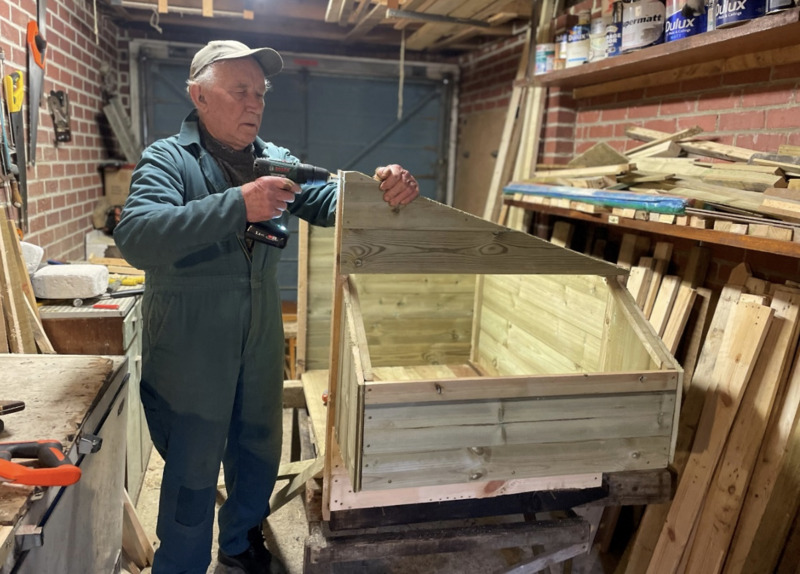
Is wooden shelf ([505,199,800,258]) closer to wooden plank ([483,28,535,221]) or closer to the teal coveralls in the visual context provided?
the teal coveralls

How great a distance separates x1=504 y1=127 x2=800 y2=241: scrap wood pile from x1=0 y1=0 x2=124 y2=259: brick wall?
2.13m

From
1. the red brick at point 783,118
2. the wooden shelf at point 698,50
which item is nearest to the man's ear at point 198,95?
the wooden shelf at point 698,50

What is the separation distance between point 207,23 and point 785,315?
4.16 meters

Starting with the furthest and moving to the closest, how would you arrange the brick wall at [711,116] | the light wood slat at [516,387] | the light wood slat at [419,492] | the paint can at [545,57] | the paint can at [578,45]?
the paint can at [545,57]
the paint can at [578,45]
the brick wall at [711,116]
the light wood slat at [419,492]
the light wood slat at [516,387]

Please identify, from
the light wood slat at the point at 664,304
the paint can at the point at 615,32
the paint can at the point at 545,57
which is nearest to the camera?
the light wood slat at the point at 664,304

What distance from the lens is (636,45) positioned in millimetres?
2104

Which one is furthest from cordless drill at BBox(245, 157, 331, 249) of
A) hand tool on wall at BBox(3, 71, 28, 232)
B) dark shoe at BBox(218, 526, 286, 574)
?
hand tool on wall at BBox(3, 71, 28, 232)

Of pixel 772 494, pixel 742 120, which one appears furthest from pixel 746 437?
pixel 742 120

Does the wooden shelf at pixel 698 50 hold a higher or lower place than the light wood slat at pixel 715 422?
higher

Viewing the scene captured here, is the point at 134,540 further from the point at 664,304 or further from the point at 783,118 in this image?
the point at 783,118

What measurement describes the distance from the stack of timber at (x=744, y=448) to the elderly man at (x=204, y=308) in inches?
54.0

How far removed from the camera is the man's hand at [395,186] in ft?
4.79

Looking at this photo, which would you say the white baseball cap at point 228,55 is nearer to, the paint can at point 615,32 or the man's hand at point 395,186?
the man's hand at point 395,186

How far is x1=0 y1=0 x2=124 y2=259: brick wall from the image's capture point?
2391 millimetres
